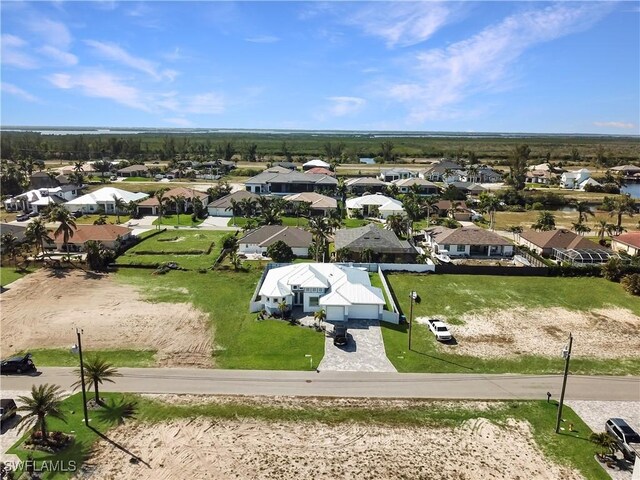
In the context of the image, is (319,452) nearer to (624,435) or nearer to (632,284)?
(624,435)

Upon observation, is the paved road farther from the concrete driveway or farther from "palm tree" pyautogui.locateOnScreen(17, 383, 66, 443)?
"palm tree" pyautogui.locateOnScreen(17, 383, 66, 443)

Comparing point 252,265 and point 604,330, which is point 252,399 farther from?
point 604,330

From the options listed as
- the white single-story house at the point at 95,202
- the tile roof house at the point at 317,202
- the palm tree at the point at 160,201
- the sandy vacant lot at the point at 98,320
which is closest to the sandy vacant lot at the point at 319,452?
the sandy vacant lot at the point at 98,320

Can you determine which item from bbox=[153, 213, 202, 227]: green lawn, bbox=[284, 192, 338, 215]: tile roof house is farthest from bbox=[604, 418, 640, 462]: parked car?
bbox=[153, 213, 202, 227]: green lawn

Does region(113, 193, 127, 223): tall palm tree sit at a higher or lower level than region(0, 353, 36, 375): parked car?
higher

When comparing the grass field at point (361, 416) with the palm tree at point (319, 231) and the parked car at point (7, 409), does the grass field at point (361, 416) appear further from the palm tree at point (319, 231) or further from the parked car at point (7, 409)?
the palm tree at point (319, 231)

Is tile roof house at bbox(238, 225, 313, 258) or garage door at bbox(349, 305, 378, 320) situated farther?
tile roof house at bbox(238, 225, 313, 258)

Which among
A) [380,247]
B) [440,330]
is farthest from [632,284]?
[380,247]
